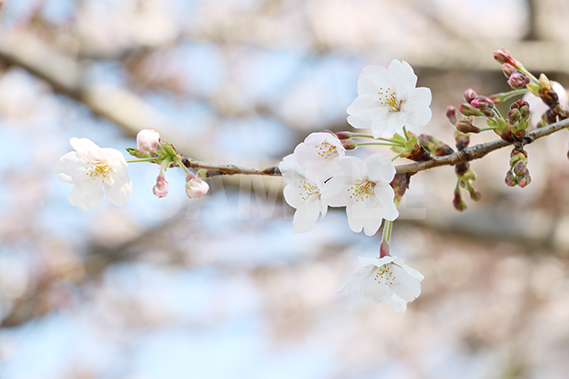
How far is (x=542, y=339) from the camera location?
5.55m

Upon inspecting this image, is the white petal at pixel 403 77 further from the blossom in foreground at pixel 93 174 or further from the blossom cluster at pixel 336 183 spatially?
the blossom in foreground at pixel 93 174

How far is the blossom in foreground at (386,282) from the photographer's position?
0.86m

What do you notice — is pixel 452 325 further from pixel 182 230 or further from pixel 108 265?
pixel 108 265

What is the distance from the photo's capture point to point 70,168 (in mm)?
906

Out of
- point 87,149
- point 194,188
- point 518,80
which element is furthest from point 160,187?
point 518,80

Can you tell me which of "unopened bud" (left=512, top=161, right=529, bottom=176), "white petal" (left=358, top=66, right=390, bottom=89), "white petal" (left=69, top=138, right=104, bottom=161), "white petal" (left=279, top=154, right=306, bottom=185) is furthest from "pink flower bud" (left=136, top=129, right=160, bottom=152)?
"unopened bud" (left=512, top=161, right=529, bottom=176)

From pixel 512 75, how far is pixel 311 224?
555mm

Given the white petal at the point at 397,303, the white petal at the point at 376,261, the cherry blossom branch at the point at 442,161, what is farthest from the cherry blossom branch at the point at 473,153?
the white petal at the point at 397,303

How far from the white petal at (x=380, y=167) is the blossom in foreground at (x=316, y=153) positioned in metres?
0.06

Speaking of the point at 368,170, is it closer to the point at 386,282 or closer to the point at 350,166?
the point at 350,166

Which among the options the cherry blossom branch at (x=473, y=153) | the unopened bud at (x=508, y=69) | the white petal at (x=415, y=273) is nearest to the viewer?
the cherry blossom branch at (x=473, y=153)

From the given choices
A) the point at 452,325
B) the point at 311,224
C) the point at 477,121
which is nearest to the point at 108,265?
the point at 311,224

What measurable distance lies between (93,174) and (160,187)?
0.21 metres

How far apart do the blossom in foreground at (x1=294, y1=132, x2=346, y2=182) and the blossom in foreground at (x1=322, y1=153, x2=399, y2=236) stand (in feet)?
0.09
